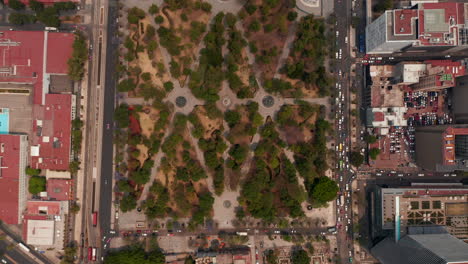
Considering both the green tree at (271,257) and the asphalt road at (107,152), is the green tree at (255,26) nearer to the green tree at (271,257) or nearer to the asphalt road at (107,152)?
the asphalt road at (107,152)

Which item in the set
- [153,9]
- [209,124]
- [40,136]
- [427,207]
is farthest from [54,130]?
[427,207]

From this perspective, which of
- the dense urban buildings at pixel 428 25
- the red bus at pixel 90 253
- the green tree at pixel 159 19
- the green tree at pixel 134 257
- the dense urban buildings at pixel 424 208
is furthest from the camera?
the red bus at pixel 90 253

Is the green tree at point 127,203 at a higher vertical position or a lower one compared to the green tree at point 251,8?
lower

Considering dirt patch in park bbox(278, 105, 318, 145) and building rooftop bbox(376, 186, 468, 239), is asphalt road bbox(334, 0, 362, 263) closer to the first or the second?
dirt patch in park bbox(278, 105, 318, 145)

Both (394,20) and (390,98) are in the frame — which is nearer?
(394,20)

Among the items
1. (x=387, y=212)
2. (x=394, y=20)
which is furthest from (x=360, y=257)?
(x=394, y=20)

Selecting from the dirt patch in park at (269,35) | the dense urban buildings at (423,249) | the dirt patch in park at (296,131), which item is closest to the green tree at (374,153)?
the dirt patch in park at (296,131)

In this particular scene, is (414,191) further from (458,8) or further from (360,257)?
(458,8)

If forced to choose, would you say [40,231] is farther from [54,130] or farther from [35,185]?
[54,130]
